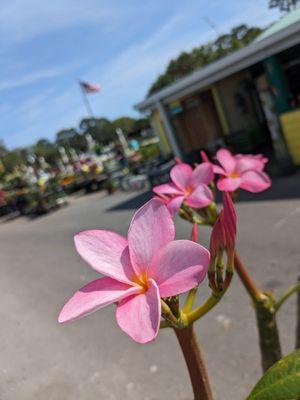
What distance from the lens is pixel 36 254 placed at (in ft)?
27.4

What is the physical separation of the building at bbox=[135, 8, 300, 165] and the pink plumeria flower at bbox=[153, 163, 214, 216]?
26.4 feet

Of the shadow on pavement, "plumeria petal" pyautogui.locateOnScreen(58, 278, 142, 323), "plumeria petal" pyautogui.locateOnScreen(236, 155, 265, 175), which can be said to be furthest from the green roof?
"plumeria petal" pyautogui.locateOnScreen(58, 278, 142, 323)

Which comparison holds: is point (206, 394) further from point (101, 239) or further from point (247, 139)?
point (247, 139)

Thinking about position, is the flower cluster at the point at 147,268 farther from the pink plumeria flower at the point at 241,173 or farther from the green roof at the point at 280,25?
the green roof at the point at 280,25

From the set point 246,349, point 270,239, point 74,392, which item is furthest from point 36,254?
point 74,392

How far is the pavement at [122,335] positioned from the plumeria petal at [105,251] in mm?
437

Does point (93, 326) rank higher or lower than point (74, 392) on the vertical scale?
lower

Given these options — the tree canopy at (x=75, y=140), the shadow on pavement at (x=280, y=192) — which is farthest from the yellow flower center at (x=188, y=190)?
the tree canopy at (x=75, y=140)

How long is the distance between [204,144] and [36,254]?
8.46 m

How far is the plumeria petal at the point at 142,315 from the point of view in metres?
0.47

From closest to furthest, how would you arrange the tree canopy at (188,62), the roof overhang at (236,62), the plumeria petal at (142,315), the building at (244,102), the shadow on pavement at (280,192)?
1. the plumeria petal at (142,315)
2. the shadow on pavement at (280,192)
3. the roof overhang at (236,62)
4. the building at (244,102)
5. the tree canopy at (188,62)

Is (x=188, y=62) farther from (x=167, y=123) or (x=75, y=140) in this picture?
(x=75, y=140)

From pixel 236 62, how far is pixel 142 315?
9.72 m

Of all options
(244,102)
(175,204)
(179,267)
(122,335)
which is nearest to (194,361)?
(179,267)
